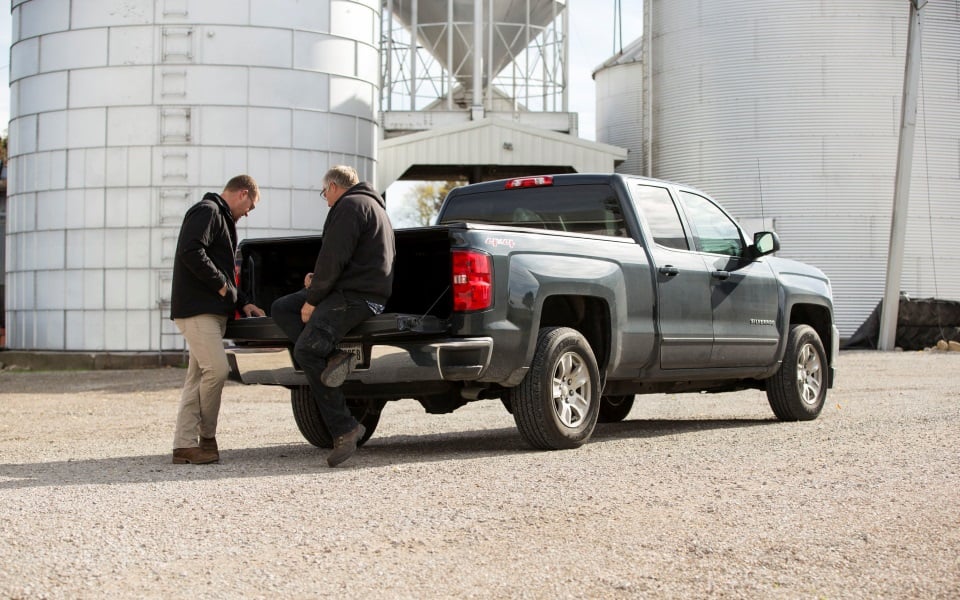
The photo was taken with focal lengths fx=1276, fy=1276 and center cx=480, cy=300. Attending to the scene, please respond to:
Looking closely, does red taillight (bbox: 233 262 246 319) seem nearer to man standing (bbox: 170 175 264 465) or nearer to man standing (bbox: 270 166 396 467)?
man standing (bbox: 170 175 264 465)

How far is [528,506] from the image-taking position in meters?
6.19

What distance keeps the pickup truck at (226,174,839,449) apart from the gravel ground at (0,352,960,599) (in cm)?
46

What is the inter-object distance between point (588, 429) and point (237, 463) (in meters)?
2.36

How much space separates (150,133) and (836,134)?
1617cm

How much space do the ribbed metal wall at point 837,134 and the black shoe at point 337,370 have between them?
76.8ft

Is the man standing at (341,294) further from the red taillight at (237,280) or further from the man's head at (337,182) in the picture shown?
the red taillight at (237,280)

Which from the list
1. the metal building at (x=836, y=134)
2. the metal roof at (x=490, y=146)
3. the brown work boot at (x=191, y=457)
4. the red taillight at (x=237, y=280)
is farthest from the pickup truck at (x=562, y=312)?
the metal building at (x=836, y=134)

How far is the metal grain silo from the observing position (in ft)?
71.8

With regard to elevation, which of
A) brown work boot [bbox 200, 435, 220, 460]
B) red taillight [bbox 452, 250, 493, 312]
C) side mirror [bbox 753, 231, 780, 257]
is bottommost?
brown work boot [bbox 200, 435, 220, 460]

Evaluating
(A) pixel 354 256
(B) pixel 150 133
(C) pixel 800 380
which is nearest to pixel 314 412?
(A) pixel 354 256

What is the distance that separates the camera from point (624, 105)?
3359 cm

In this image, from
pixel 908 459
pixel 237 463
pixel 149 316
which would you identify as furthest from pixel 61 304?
pixel 908 459

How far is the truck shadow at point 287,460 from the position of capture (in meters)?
7.60

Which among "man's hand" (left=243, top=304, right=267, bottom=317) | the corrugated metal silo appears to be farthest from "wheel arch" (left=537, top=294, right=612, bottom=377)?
the corrugated metal silo
